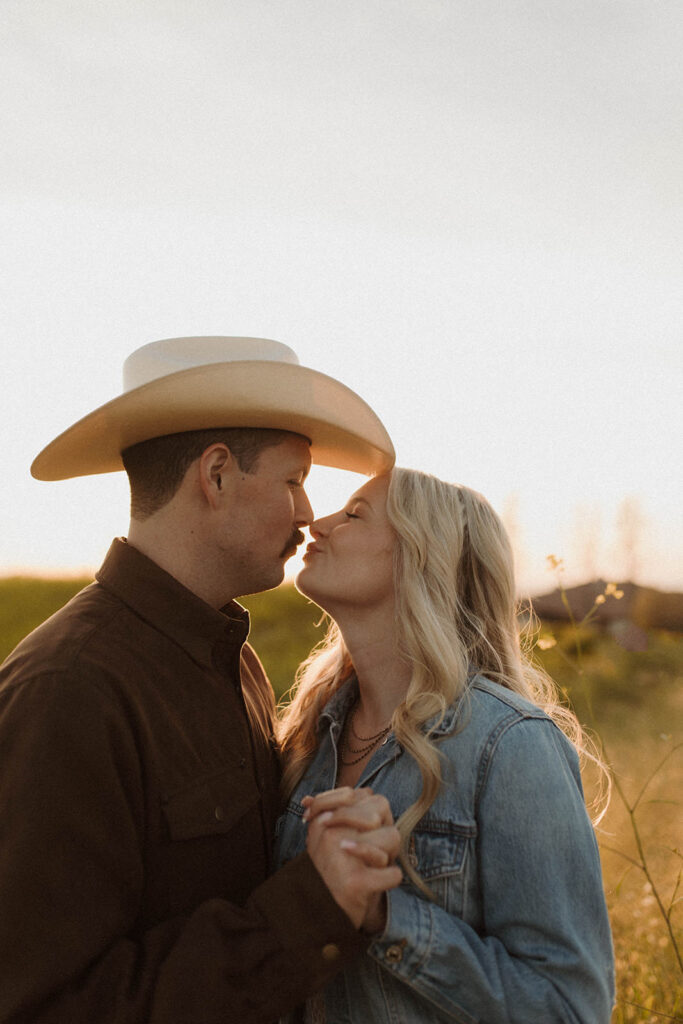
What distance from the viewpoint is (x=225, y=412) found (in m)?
2.60

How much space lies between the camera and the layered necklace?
9.17 feet

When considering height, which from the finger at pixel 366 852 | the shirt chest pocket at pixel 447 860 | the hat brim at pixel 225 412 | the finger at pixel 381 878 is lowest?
the shirt chest pocket at pixel 447 860

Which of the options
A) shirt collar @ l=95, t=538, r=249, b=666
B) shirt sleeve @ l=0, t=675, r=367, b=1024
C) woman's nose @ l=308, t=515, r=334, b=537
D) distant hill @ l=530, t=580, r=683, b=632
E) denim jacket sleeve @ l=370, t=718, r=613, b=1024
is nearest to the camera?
shirt sleeve @ l=0, t=675, r=367, b=1024

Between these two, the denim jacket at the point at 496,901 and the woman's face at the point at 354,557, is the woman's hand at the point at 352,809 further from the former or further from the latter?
the woman's face at the point at 354,557

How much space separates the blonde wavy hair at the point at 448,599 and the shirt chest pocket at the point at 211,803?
17.9 inches

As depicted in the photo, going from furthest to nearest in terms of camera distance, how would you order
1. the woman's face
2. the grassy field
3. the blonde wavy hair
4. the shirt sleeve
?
the grassy field < the woman's face < the blonde wavy hair < the shirt sleeve

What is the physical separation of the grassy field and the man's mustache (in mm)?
1196

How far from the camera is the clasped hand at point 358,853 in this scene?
76.5 inches

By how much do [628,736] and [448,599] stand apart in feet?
12.4

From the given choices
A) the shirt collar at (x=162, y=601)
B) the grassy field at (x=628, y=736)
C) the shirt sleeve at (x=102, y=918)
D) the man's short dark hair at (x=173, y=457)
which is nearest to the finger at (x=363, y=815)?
the shirt sleeve at (x=102, y=918)

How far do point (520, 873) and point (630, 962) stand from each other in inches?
102

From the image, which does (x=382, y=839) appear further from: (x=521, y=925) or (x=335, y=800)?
(x=521, y=925)

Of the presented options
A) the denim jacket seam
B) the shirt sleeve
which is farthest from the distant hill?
the shirt sleeve

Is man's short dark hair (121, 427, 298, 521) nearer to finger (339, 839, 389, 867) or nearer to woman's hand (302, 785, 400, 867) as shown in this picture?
woman's hand (302, 785, 400, 867)
